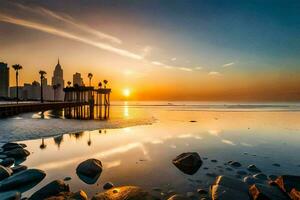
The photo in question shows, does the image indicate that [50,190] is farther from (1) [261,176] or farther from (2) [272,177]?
(2) [272,177]

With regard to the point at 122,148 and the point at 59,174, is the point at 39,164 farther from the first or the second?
the point at 122,148

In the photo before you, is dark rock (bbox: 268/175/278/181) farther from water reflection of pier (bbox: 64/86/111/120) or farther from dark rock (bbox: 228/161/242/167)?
water reflection of pier (bbox: 64/86/111/120)

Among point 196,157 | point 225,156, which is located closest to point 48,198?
point 196,157

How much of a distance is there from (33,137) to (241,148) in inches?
815

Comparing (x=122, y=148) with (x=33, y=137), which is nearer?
(x=122, y=148)

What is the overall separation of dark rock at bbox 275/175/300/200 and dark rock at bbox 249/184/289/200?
265mm

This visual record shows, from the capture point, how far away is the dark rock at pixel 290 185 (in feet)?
27.4

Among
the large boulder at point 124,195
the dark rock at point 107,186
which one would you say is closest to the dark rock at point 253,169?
the large boulder at point 124,195

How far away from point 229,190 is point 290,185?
2643mm

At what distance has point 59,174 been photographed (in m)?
11.3

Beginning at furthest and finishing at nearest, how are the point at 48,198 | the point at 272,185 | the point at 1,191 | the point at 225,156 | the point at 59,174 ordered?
the point at 225,156 → the point at 59,174 → the point at 272,185 → the point at 1,191 → the point at 48,198

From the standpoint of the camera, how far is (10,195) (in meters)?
8.37

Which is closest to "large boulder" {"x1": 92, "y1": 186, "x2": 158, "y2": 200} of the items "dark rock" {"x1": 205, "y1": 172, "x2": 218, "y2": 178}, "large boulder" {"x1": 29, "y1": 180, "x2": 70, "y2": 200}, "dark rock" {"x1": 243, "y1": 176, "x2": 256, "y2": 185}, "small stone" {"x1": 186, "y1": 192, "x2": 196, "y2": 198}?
"small stone" {"x1": 186, "y1": 192, "x2": 196, "y2": 198}

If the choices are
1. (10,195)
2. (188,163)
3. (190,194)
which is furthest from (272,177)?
(10,195)
